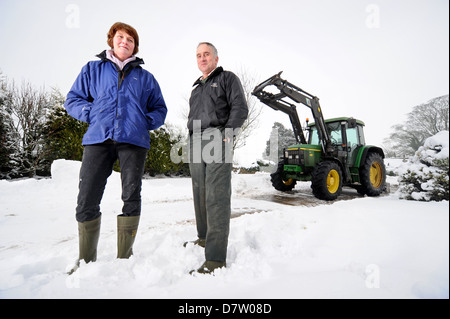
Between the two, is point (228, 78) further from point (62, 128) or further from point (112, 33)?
point (62, 128)

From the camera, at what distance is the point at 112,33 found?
5.87 ft

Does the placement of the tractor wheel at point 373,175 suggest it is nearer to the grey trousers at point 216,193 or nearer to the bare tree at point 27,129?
the grey trousers at point 216,193

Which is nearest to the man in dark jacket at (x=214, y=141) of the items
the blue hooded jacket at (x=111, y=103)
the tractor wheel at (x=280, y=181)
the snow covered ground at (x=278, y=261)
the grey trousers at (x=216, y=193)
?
the grey trousers at (x=216, y=193)

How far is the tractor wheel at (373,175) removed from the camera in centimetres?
570

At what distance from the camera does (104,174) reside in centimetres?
168

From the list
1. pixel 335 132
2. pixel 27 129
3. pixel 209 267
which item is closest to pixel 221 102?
pixel 209 267

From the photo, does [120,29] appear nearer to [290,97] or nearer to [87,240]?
[87,240]

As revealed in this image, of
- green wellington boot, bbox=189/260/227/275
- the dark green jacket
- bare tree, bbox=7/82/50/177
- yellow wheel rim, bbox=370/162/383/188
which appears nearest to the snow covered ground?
green wellington boot, bbox=189/260/227/275

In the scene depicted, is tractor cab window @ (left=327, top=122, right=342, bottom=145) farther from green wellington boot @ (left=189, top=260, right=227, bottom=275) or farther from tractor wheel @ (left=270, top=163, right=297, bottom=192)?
green wellington boot @ (left=189, top=260, right=227, bottom=275)

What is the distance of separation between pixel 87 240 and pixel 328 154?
18.4 ft

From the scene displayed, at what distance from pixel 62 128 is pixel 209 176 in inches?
396

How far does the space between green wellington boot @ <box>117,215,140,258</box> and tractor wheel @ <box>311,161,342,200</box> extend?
14.3 feet

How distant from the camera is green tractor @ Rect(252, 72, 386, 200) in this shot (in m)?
5.43
